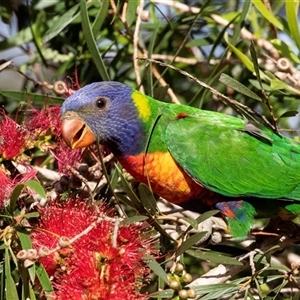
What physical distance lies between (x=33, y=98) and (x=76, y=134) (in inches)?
10.6

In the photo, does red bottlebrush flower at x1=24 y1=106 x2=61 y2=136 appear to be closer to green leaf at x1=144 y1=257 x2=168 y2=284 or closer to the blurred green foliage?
the blurred green foliage

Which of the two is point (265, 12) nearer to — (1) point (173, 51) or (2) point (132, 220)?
(1) point (173, 51)

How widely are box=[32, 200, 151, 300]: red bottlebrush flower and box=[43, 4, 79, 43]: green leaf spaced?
→ 707 millimetres

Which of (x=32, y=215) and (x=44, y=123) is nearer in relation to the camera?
(x=32, y=215)

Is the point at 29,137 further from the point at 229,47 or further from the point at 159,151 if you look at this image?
the point at 229,47

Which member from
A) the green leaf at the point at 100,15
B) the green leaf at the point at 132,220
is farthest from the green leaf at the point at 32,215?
the green leaf at the point at 100,15

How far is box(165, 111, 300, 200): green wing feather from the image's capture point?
1.66 m

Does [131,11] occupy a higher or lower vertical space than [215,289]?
higher

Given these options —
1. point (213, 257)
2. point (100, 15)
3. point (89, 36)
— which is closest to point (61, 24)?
point (100, 15)

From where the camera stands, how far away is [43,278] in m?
1.25

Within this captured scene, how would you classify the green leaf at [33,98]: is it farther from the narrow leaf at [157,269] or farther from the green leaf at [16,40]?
the narrow leaf at [157,269]

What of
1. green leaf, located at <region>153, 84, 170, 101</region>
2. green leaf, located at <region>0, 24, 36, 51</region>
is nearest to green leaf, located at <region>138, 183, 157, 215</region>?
green leaf, located at <region>153, 84, 170, 101</region>

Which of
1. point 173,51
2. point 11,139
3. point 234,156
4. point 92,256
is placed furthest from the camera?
point 173,51

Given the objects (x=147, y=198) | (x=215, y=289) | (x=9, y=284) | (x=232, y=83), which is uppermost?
(x=232, y=83)
